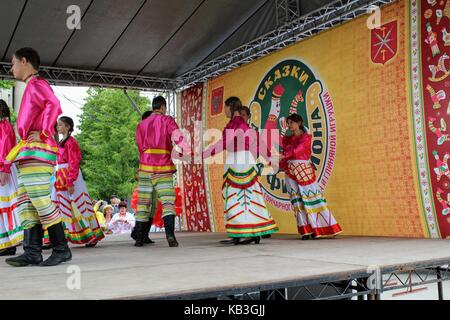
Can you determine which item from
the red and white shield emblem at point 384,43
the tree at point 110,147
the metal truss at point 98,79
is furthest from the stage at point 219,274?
the tree at point 110,147

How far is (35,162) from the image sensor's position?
9.02 feet

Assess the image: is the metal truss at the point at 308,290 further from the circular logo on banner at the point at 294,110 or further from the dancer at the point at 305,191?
the circular logo on banner at the point at 294,110

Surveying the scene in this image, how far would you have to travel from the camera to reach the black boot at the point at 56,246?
2768mm

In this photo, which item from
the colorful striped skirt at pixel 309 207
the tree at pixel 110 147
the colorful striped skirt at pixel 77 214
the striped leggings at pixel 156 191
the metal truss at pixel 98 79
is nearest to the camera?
the striped leggings at pixel 156 191

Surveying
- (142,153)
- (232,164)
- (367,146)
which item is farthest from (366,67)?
(142,153)

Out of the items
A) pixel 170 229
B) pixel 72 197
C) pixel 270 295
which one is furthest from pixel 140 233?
pixel 270 295

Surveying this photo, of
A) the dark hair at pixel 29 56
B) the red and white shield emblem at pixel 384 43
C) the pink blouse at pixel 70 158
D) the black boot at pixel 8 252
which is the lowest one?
the black boot at pixel 8 252

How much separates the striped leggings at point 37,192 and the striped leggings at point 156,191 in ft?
5.26

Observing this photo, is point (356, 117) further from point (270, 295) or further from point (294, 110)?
point (270, 295)

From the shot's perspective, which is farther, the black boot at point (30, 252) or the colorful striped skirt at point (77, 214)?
the colorful striped skirt at point (77, 214)

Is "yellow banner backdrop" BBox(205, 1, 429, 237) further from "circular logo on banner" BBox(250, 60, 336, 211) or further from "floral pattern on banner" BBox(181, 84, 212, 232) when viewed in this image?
"floral pattern on banner" BBox(181, 84, 212, 232)

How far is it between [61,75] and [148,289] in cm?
584

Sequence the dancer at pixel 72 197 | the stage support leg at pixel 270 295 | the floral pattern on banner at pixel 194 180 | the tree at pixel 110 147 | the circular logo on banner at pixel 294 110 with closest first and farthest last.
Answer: the stage support leg at pixel 270 295 → the dancer at pixel 72 197 → the circular logo on banner at pixel 294 110 → the floral pattern on banner at pixel 194 180 → the tree at pixel 110 147
